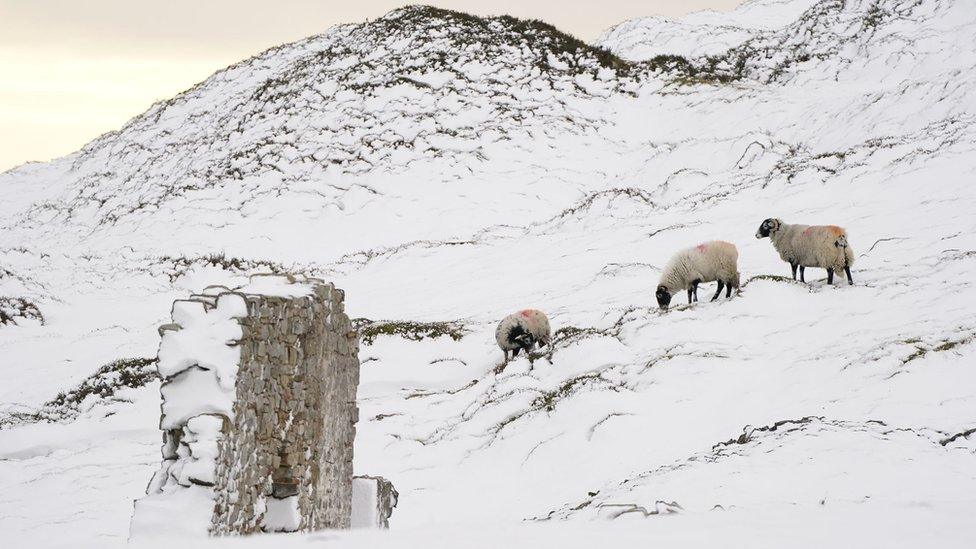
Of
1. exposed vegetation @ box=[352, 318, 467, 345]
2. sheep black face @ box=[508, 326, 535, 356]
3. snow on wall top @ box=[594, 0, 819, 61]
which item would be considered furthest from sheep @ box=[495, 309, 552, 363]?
snow on wall top @ box=[594, 0, 819, 61]

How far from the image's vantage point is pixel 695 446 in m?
11.2

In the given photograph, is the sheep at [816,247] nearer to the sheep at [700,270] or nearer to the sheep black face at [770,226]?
the sheep black face at [770,226]

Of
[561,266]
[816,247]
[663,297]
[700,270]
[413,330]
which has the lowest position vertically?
[413,330]

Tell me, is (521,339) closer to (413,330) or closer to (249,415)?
(413,330)

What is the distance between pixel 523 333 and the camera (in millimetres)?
17469

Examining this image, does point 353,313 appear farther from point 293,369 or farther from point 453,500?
point 293,369

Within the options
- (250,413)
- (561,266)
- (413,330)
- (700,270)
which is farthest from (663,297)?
(250,413)

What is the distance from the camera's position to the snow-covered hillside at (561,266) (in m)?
9.08

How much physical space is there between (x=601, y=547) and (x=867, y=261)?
15.9m

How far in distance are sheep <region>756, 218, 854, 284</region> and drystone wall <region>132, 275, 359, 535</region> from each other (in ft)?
40.5

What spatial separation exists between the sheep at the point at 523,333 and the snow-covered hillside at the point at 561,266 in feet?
3.08

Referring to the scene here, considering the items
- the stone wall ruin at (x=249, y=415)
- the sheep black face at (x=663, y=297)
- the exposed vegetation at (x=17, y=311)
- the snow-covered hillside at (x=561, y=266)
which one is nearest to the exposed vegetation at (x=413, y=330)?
the snow-covered hillside at (x=561, y=266)

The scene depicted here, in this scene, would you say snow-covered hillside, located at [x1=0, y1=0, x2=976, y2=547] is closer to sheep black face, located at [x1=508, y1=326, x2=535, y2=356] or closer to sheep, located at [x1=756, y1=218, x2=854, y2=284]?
sheep, located at [x1=756, y1=218, x2=854, y2=284]

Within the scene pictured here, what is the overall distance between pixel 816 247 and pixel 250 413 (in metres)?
13.7
